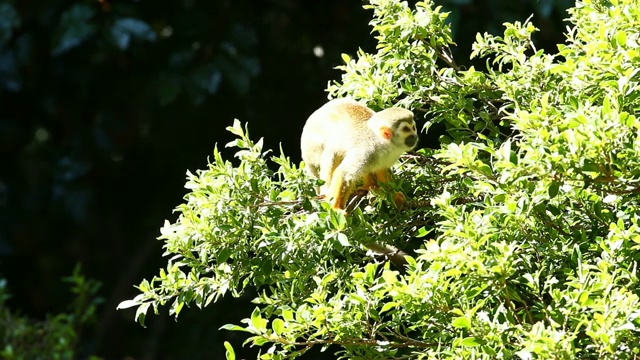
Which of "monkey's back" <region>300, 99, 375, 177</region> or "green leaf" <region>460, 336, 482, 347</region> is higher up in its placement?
"monkey's back" <region>300, 99, 375, 177</region>

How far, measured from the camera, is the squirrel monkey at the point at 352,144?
1.99 metres

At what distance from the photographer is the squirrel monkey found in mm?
1989

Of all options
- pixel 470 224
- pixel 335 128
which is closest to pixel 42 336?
pixel 335 128

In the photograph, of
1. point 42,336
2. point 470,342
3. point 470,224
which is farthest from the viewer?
point 42,336

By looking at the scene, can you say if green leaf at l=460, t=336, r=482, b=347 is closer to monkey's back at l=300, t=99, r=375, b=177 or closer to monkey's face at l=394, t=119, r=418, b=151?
monkey's face at l=394, t=119, r=418, b=151

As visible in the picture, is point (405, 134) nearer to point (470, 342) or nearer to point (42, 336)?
point (470, 342)

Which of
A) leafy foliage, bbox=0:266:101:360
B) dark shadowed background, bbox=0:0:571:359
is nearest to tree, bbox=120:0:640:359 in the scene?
dark shadowed background, bbox=0:0:571:359

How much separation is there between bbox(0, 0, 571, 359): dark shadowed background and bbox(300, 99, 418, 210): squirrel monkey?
1.34m

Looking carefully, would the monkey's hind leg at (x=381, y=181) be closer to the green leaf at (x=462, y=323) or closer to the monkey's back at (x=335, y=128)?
the monkey's back at (x=335, y=128)

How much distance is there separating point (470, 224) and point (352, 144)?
0.74m

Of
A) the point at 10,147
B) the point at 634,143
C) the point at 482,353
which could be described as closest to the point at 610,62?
the point at 634,143

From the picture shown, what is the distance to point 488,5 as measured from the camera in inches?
142

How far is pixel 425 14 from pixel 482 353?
2.74 ft

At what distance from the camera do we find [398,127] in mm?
1981
